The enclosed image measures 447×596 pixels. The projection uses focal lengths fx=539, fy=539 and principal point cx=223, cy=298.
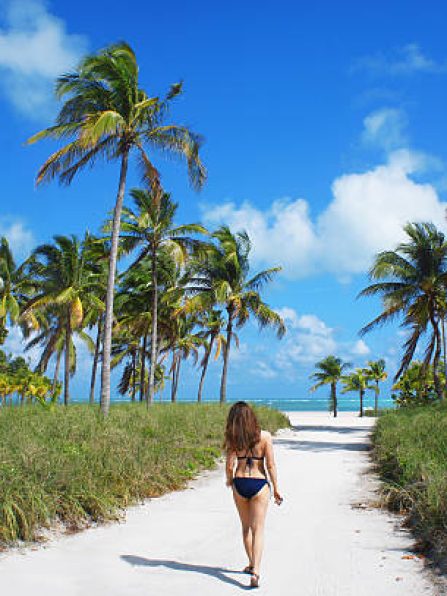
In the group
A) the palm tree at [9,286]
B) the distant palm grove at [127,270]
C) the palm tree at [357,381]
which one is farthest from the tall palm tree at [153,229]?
the palm tree at [357,381]

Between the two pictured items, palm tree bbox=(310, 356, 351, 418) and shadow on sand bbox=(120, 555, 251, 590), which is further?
palm tree bbox=(310, 356, 351, 418)

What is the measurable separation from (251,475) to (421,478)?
4066mm

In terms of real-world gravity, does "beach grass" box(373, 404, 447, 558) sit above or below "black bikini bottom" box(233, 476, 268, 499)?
below

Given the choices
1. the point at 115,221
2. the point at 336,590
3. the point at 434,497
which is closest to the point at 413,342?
the point at 115,221

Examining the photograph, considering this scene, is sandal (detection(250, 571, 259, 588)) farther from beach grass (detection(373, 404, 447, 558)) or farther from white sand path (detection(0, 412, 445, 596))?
beach grass (detection(373, 404, 447, 558))

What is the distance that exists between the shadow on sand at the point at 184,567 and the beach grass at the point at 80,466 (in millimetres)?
1243

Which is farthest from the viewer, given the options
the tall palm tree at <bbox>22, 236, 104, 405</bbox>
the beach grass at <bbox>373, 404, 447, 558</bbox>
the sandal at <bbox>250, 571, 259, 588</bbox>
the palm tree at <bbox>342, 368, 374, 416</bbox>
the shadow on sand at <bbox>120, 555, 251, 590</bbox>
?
the palm tree at <bbox>342, 368, 374, 416</bbox>

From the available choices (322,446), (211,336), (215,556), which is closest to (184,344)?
(211,336)

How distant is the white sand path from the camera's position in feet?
15.4

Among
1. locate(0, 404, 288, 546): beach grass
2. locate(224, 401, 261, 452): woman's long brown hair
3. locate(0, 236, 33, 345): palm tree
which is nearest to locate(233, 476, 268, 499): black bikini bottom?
locate(224, 401, 261, 452): woman's long brown hair

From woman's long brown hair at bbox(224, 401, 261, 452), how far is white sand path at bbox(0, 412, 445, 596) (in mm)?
1207

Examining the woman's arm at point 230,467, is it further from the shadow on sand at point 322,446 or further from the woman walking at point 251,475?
the shadow on sand at point 322,446

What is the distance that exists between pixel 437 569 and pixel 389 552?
29.5 inches

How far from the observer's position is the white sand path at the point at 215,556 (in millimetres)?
4703
